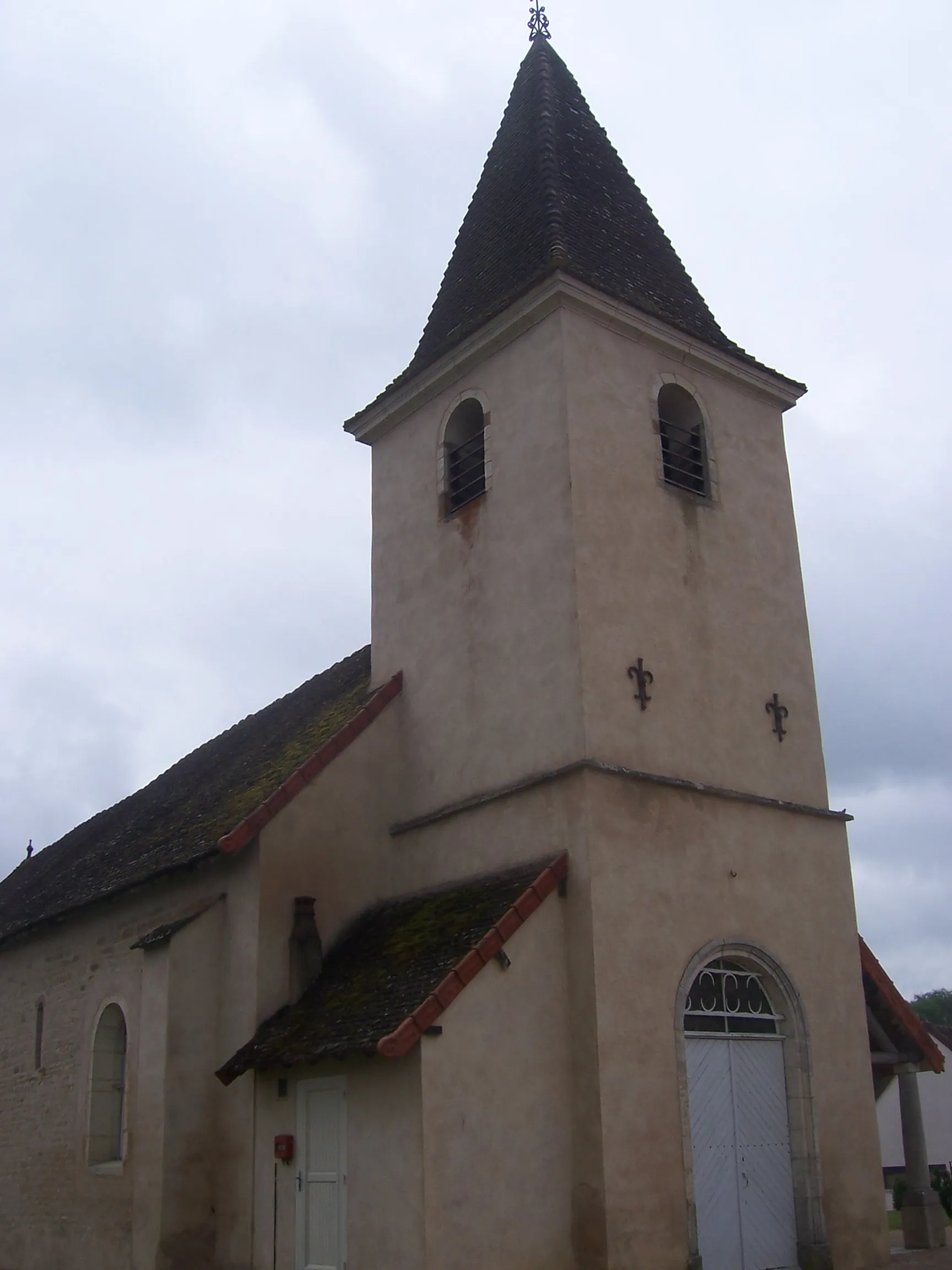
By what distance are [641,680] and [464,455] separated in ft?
13.2

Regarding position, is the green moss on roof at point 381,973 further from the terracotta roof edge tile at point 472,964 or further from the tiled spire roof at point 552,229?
the tiled spire roof at point 552,229

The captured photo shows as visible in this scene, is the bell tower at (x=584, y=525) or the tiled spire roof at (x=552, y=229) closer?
the bell tower at (x=584, y=525)

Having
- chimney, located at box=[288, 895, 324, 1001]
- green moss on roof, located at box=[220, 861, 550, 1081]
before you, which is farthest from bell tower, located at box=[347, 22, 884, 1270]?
chimney, located at box=[288, 895, 324, 1001]

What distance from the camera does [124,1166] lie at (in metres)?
14.1

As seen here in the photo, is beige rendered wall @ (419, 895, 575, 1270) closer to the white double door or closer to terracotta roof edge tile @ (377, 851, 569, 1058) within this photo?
terracotta roof edge tile @ (377, 851, 569, 1058)

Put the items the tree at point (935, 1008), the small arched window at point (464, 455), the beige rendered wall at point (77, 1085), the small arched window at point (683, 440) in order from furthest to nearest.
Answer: the tree at point (935, 1008)
the small arched window at point (464, 455)
the small arched window at point (683, 440)
the beige rendered wall at point (77, 1085)

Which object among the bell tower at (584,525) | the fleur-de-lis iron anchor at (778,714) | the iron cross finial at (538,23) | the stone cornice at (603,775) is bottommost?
the stone cornice at (603,775)

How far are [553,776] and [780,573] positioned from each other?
4.67 m

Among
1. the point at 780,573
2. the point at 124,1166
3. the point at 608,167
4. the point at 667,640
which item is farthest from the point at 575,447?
the point at 124,1166

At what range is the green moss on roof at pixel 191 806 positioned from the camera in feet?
49.8

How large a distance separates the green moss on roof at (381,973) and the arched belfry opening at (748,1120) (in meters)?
2.16

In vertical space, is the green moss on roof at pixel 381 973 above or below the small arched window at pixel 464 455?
below

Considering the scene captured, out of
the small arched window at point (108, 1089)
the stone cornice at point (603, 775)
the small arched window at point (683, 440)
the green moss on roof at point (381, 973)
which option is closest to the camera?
the green moss on roof at point (381, 973)

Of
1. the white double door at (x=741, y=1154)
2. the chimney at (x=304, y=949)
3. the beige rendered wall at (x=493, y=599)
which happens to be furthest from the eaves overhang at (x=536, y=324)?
the white double door at (x=741, y=1154)
